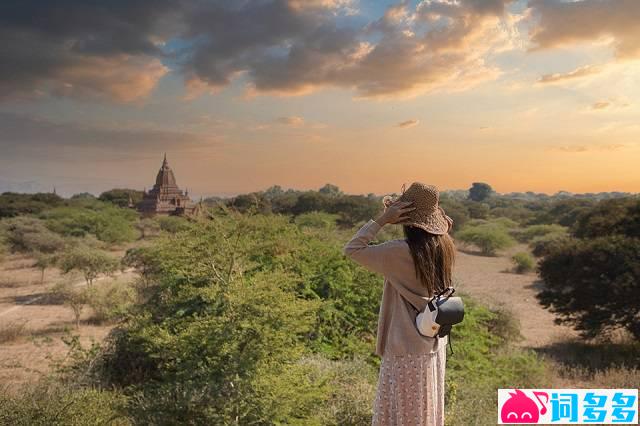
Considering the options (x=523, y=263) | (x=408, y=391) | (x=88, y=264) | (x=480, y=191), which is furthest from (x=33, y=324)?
(x=480, y=191)

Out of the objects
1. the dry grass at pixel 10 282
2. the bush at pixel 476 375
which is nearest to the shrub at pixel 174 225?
the bush at pixel 476 375

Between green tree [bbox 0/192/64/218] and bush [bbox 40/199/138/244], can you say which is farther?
green tree [bbox 0/192/64/218]

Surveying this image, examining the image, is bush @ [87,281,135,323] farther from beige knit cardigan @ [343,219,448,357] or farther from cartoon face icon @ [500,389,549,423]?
beige knit cardigan @ [343,219,448,357]

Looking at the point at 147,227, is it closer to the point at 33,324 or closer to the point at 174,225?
the point at 174,225

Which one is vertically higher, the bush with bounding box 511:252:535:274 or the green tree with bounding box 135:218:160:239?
the green tree with bounding box 135:218:160:239

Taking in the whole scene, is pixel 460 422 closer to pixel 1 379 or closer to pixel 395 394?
pixel 395 394

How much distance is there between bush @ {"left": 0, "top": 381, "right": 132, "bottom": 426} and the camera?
493cm

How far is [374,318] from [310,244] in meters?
2.35

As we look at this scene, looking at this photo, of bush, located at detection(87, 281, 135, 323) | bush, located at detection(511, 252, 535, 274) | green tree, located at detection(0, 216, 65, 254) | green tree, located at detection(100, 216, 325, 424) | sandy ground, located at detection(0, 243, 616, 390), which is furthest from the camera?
green tree, located at detection(0, 216, 65, 254)

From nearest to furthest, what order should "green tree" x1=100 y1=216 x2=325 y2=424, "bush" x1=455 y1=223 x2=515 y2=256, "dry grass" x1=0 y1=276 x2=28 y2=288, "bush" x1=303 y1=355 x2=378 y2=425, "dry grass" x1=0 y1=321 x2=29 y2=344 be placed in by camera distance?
"green tree" x1=100 y1=216 x2=325 y2=424 < "bush" x1=303 y1=355 x2=378 y2=425 < "dry grass" x1=0 y1=321 x2=29 y2=344 < "dry grass" x1=0 y1=276 x2=28 y2=288 < "bush" x1=455 y1=223 x2=515 y2=256

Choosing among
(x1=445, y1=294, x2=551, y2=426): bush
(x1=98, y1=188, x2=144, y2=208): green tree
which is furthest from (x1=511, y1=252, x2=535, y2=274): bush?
(x1=98, y1=188, x2=144, y2=208): green tree

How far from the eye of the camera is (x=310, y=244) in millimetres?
10695

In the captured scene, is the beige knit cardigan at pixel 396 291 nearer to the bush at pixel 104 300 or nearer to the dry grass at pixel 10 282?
the bush at pixel 104 300

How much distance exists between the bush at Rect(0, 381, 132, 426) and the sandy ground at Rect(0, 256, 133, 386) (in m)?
1.40
